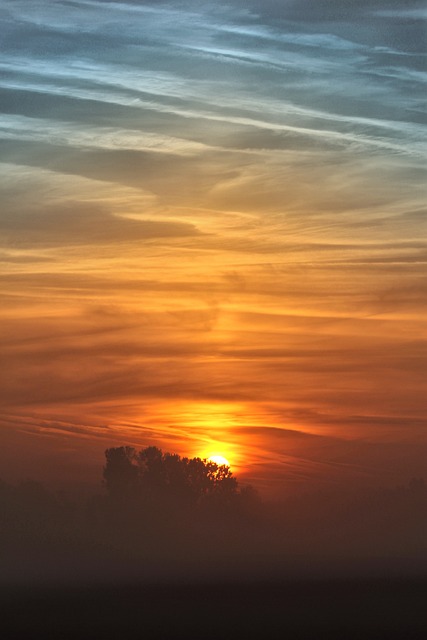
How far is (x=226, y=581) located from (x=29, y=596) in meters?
3.10

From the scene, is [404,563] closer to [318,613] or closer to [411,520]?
[411,520]

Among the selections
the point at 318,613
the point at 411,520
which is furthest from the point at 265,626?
the point at 411,520

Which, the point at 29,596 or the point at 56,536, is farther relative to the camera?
Result: the point at 56,536

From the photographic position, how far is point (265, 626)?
12.0 meters

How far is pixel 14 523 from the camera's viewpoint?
58.7 ft

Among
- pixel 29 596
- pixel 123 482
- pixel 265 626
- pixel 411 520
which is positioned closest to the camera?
pixel 265 626

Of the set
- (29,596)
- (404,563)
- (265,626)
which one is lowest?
(265,626)

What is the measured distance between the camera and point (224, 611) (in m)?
13.0

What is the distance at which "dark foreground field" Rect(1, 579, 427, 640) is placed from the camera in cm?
1174

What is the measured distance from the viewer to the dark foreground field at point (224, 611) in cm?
1174

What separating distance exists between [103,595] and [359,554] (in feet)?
16.4

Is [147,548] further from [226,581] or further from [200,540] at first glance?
[226,581]

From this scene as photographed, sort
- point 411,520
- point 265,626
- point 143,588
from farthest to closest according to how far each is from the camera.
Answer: point 411,520, point 143,588, point 265,626

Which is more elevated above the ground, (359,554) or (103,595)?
(359,554)
